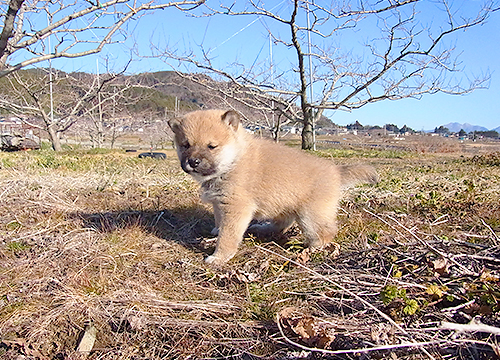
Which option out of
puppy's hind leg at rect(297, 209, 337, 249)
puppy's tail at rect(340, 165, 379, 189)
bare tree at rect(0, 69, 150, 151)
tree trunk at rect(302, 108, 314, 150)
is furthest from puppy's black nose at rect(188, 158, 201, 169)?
bare tree at rect(0, 69, 150, 151)

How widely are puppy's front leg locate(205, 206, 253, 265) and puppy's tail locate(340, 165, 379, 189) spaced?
3.68 feet

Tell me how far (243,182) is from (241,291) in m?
1.08

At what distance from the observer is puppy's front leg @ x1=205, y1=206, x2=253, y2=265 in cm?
301

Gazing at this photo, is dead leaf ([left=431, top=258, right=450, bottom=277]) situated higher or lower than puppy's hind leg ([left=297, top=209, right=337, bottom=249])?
higher

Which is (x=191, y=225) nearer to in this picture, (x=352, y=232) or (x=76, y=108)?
(x=352, y=232)

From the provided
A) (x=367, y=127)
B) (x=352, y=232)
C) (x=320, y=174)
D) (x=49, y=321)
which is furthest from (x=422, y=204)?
(x=367, y=127)

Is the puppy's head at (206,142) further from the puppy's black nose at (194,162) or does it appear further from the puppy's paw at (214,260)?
the puppy's paw at (214,260)

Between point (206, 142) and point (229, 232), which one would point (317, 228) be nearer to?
point (229, 232)

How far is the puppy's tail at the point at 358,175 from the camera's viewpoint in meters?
3.68

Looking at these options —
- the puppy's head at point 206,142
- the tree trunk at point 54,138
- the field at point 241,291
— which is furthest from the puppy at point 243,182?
the tree trunk at point 54,138

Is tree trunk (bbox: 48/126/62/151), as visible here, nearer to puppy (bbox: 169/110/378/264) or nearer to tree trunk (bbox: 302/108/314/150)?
tree trunk (bbox: 302/108/314/150)

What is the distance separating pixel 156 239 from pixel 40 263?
960mm

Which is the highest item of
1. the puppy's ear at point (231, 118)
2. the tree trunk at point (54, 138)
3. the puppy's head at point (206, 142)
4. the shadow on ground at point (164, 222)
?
Answer: the puppy's ear at point (231, 118)

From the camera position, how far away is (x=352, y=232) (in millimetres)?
3467
